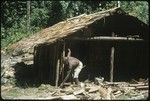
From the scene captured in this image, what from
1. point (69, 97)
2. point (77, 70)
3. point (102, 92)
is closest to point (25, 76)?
point (77, 70)

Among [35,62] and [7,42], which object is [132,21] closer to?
[35,62]

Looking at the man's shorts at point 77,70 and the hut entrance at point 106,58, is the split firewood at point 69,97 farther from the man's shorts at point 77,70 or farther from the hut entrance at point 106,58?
the hut entrance at point 106,58

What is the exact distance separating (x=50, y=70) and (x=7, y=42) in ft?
51.3

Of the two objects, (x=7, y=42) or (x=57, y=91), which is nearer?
(x=57, y=91)

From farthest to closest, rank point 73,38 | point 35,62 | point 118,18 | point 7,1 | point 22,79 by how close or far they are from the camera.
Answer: point 7,1 → point 35,62 → point 22,79 → point 118,18 → point 73,38

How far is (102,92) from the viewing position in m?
17.4

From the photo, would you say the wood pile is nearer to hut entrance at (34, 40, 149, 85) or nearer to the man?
the man

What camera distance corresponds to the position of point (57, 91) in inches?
717

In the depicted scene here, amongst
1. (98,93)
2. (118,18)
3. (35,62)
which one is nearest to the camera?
(98,93)

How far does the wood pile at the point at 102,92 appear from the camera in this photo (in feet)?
55.2

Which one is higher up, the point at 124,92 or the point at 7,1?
the point at 7,1

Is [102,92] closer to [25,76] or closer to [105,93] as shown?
[105,93]

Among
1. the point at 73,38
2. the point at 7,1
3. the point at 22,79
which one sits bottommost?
the point at 22,79

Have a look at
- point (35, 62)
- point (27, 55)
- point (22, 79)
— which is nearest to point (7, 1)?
point (27, 55)
